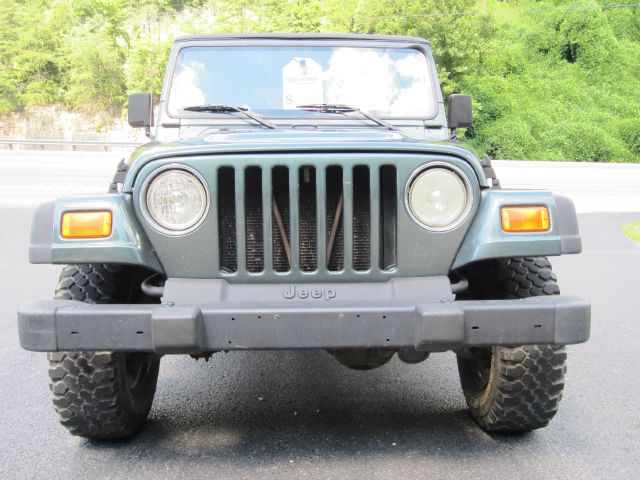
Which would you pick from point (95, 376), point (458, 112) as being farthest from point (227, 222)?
point (458, 112)

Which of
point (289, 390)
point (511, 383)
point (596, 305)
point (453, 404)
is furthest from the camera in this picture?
point (596, 305)

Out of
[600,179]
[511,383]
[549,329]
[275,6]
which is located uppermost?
[275,6]

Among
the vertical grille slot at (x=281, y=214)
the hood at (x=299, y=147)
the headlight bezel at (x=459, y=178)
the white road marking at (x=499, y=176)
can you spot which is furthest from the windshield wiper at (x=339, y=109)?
the white road marking at (x=499, y=176)

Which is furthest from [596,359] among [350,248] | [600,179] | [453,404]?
[600,179]

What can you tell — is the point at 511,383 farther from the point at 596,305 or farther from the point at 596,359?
the point at 596,305

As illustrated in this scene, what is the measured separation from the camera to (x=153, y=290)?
9.52 feet

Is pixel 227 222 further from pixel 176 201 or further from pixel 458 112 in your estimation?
pixel 458 112

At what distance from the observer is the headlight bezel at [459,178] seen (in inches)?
111

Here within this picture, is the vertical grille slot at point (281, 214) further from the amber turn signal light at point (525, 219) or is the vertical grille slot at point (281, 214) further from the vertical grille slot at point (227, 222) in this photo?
the amber turn signal light at point (525, 219)

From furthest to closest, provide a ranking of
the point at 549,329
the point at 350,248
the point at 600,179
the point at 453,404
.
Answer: the point at 600,179
the point at 453,404
the point at 350,248
the point at 549,329

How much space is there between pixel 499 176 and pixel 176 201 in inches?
623

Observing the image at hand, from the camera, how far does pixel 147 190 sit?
9.21 ft

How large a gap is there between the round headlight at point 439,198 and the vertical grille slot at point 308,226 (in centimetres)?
40

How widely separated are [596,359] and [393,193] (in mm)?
2618
